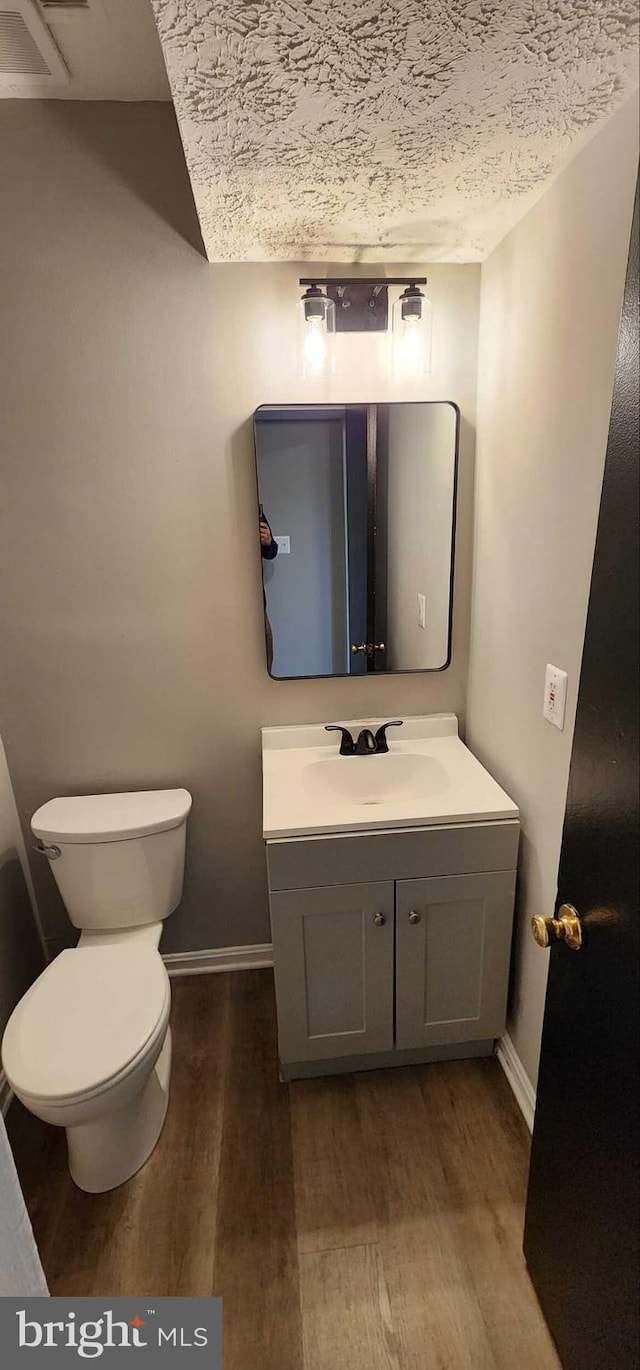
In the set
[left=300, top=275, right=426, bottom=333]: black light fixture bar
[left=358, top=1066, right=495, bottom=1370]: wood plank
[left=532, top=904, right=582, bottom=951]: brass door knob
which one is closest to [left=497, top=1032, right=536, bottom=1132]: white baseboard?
[left=358, top=1066, right=495, bottom=1370]: wood plank

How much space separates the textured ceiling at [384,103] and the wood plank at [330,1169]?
7.15ft

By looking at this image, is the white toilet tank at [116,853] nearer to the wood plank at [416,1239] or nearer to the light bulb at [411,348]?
the wood plank at [416,1239]

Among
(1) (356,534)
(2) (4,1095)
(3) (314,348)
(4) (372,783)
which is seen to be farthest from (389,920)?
(3) (314,348)

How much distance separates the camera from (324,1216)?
1423 millimetres

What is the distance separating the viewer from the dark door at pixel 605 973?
0.79 m

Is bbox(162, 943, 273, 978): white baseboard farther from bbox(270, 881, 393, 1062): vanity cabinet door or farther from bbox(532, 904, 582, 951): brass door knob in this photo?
bbox(532, 904, 582, 951): brass door knob

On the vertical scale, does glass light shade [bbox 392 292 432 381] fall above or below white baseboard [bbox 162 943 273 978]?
above

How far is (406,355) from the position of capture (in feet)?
5.51

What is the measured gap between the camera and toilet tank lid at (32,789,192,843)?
171 cm

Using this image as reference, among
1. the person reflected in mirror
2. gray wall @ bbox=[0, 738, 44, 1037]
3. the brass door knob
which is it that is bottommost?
gray wall @ bbox=[0, 738, 44, 1037]

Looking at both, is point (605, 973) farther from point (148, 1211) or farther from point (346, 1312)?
point (148, 1211)

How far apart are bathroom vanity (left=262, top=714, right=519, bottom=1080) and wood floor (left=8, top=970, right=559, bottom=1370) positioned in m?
0.14

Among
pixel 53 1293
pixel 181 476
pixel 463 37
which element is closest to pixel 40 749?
pixel 181 476

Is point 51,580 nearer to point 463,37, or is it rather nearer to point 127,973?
point 127,973
